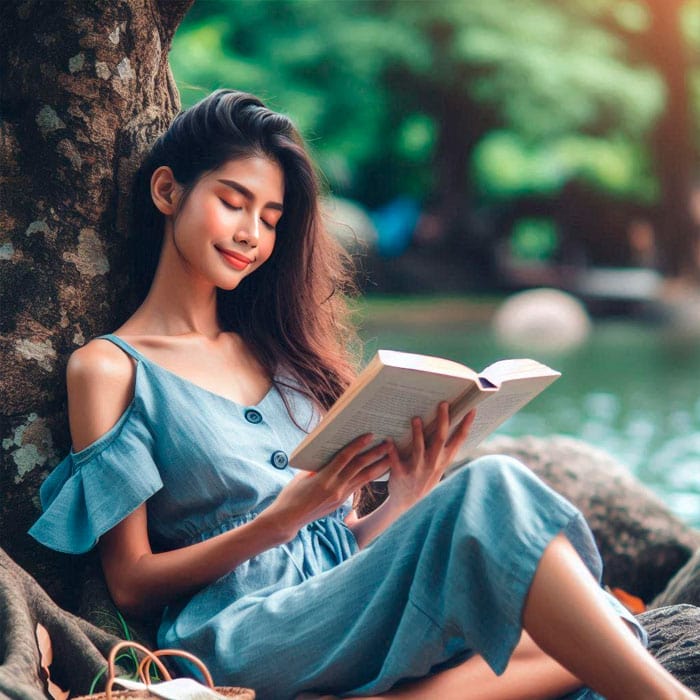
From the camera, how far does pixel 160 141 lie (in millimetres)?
2479

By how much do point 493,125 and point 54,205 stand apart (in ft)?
58.8

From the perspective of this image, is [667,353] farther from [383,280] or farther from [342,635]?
[342,635]

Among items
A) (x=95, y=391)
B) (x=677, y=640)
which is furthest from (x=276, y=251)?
(x=677, y=640)

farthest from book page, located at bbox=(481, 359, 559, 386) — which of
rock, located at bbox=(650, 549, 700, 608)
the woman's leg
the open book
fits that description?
rock, located at bbox=(650, 549, 700, 608)

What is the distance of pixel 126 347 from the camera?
2.27 meters

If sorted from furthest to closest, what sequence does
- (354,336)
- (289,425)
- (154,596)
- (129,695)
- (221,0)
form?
1. (221,0)
2. (354,336)
3. (289,425)
4. (154,596)
5. (129,695)

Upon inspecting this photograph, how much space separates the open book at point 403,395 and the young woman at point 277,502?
1.4 inches

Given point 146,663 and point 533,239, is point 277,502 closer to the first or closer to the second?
point 146,663

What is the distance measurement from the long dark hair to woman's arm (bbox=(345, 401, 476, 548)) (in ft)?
1.22

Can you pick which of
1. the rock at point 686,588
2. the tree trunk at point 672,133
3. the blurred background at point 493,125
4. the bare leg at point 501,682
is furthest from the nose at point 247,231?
the tree trunk at point 672,133

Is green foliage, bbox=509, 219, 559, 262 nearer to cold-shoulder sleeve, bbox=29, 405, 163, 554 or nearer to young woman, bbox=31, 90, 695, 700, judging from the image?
young woman, bbox=31, 90, 695, 700

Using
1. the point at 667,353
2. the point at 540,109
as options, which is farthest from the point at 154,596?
the point at 540,109

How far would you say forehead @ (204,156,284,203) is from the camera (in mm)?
2350

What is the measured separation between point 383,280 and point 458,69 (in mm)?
3899
